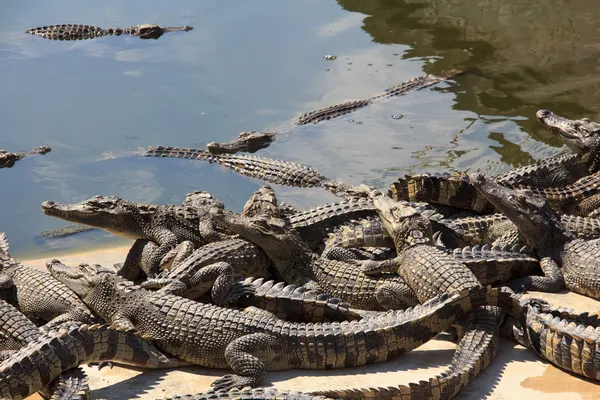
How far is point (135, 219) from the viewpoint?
665 centimetres

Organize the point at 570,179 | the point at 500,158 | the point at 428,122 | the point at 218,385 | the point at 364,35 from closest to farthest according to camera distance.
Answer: the point at 218,385 < the point at 570,179 < the point at 500,158 < the point at 428,122 < the point at 364,35

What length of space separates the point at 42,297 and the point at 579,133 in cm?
528

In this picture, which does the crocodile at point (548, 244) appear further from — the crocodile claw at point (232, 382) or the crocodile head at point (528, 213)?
the crocodile claw at point (232, 382)

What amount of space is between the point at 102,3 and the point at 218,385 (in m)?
15.9

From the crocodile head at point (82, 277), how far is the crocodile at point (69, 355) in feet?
1.90

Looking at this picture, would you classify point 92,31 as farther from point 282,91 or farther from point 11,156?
point 11,156

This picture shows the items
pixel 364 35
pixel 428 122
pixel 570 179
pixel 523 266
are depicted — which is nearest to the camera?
pixel 523 266

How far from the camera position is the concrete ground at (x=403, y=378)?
4.36m

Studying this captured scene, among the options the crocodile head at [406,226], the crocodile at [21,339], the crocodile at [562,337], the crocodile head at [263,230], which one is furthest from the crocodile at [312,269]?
the crocodile at [21,339]

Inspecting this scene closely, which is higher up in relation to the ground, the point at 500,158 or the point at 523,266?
the point at 523,266

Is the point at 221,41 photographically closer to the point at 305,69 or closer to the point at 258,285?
the point at 305,69

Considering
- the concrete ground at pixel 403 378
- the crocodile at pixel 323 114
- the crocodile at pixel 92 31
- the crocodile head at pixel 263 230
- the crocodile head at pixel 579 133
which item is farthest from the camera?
the crocodile at pixel 92 31

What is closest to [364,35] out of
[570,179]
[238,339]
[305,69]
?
[305,69]

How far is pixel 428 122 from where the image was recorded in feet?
34.2
